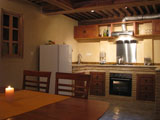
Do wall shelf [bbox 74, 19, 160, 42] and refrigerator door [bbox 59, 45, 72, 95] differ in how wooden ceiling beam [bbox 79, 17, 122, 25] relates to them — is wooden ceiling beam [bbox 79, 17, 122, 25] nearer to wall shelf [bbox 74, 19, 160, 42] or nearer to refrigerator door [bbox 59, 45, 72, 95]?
wall shelf [bbox 74, 19, 160, 42]

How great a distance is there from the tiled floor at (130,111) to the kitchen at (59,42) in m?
0.41

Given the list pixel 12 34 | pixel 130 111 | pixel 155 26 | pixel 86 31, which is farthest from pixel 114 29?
pixel 12 34

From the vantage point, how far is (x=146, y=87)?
4930 mm

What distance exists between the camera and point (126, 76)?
524cm

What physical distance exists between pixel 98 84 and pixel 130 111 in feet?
5.53

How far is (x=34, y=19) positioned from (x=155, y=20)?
11.2ft

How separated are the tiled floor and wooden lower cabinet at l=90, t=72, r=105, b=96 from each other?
40 cm

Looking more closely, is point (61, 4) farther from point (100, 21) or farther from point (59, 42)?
→ point (100, 21)

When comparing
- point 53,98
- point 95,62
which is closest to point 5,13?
point 53,98

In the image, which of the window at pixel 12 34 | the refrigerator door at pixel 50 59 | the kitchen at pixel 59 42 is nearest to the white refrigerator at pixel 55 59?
the refrigerator door at pixel 50 59

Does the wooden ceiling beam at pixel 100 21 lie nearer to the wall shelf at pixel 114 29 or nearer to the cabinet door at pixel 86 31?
the wall shelf at pixel 114 29

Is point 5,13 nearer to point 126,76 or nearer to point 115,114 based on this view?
point 115,114

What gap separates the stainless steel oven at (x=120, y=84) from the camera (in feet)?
17.0

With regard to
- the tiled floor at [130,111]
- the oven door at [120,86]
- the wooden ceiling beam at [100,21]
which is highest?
the wooden ceiling beam at [100,21]
